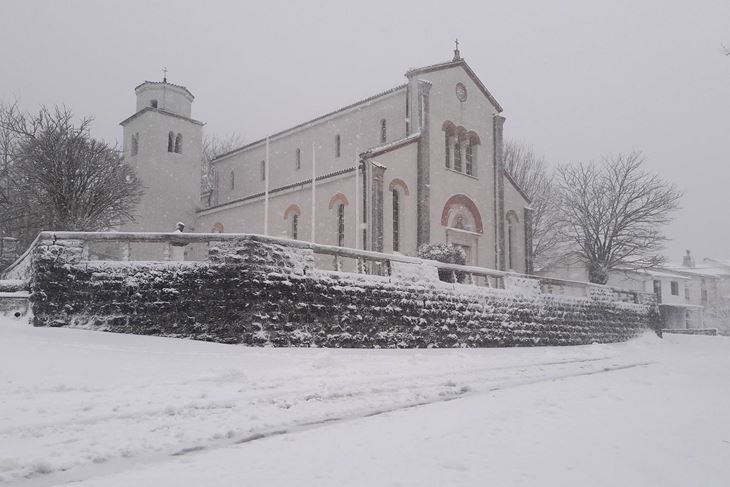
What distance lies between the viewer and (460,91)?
26391mm

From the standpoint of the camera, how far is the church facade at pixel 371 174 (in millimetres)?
22516

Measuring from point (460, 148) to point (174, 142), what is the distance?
16679mm

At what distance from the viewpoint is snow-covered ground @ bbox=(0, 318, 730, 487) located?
4141 mm

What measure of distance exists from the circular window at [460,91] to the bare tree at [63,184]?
15.2 m

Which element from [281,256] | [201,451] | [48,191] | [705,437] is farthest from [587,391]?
[48,191]

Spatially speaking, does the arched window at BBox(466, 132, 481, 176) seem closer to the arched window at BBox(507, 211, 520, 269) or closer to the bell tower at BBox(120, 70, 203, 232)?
the arched window at BBox(507, 211, 520, 269)

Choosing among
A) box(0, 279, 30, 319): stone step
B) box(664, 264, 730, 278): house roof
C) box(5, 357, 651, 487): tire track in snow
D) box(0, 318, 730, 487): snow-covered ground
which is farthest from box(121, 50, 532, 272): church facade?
box(664, 264, 730, 278): house roof

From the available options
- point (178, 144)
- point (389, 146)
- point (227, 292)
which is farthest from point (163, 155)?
point (227, 292)

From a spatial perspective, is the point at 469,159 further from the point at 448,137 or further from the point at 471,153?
the point at 448,137

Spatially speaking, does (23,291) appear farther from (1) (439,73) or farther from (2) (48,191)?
(1) (439,73)

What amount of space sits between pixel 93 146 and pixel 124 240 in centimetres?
1230

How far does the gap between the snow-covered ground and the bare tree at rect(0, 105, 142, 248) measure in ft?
39.8

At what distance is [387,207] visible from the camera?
2219cm

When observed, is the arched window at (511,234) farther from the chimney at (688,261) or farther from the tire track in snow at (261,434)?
the chimney at (688,261)
